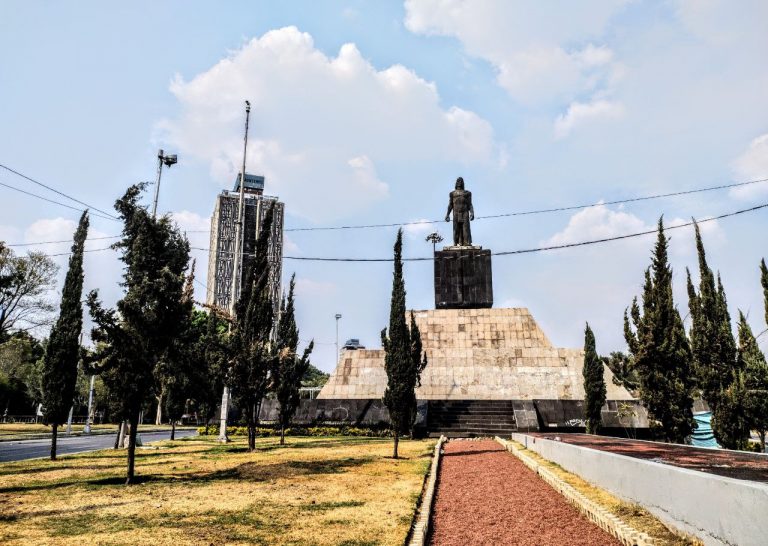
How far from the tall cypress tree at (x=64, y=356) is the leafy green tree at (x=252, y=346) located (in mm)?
5984


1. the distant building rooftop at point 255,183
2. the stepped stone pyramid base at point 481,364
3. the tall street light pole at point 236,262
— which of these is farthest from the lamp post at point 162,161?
the distant building rooftop at point 255,183

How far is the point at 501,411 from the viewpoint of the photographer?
26.6 metres

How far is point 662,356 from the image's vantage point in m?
16.8

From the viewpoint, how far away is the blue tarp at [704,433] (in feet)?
71.1

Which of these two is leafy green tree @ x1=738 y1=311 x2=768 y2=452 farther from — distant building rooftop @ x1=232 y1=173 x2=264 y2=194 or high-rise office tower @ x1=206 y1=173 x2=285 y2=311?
distant building rooftop @ x1=232 y1=173 x2=264 y2=194

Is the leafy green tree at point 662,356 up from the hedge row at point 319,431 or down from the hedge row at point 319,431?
up

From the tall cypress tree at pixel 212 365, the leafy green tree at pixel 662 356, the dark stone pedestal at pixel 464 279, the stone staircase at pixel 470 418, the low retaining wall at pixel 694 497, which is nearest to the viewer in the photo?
the low retaining wall at pixel 694 497

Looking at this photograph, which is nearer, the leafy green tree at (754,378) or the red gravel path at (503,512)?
the red gravel path at (503,512)

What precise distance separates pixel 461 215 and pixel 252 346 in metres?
20.2

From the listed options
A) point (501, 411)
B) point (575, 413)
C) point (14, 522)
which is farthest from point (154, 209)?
point (575, 413)

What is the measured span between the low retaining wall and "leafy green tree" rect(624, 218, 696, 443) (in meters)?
7.96

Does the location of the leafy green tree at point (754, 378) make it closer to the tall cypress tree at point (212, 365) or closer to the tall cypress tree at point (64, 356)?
the tall cypress tree at point (212, 365)

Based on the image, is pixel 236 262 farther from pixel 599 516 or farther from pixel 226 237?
pixel 226 237

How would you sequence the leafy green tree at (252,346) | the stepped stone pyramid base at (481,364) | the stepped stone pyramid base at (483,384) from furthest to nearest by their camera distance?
the stepped stone pyramid base at (481,364) → the stepped stone pyramid base at (483,384) → the leafy green tree at (252,346)
